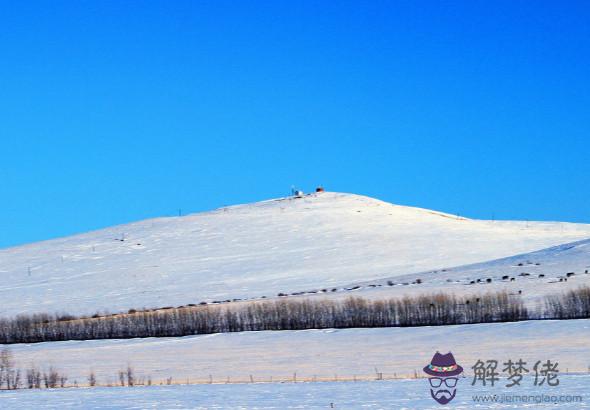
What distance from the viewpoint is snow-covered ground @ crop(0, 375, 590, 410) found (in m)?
20.0

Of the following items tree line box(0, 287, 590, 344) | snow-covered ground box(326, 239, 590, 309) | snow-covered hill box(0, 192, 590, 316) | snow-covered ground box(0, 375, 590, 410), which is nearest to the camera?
snow-covered ground box(0, 375, 590, 410)

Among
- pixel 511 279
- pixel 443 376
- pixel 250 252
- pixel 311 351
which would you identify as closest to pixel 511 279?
pixel 511 279

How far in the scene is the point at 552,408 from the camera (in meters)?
18.6

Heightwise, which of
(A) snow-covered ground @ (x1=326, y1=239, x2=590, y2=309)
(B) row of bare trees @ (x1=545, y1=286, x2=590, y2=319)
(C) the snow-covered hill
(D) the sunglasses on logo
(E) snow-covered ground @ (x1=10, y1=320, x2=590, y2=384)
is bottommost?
(D) the sunglasses on logo

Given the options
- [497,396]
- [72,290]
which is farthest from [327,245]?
[497,396]

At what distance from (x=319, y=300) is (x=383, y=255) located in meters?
24.2

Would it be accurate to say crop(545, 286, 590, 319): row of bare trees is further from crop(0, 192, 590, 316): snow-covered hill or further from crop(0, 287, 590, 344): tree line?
crop(0, 192, 590, 316): snow-covered hill

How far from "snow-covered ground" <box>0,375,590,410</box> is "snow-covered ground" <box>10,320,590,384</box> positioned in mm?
3603

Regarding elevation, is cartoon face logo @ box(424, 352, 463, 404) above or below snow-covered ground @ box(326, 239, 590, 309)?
below

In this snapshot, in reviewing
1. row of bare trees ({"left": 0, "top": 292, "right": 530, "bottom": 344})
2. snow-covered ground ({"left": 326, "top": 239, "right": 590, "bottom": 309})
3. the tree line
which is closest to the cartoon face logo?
the tree line

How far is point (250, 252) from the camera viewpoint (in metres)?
78.6

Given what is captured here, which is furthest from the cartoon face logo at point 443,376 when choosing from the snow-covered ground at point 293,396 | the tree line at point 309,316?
the tree line at point 309,316

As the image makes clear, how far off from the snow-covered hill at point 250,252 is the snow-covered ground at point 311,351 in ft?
55.8

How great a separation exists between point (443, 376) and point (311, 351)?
35.8ft
